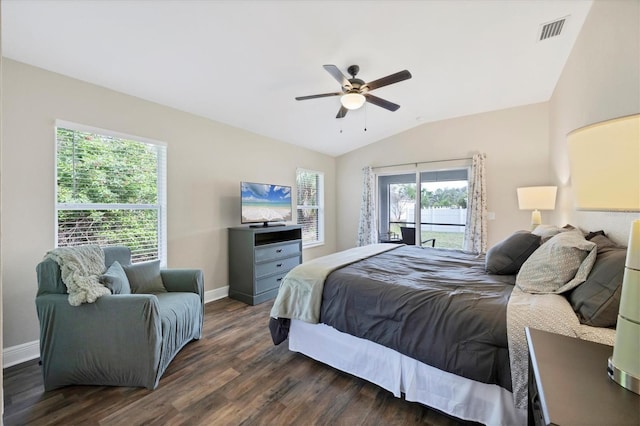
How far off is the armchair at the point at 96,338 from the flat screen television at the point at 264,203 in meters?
1.98

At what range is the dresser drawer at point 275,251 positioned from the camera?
3.66 metres

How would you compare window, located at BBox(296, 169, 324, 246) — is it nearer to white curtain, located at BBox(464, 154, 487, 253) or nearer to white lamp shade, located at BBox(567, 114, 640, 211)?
white curtain, located at BBox(464, 154, 487, 253)

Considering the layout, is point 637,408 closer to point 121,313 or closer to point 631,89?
point 631,89

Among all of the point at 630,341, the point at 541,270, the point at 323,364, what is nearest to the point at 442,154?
the point at 541,270

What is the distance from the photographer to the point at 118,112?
110 inches

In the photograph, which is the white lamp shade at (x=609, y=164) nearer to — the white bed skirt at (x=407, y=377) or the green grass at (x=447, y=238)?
the white bed skirt at (x=407, y=377)

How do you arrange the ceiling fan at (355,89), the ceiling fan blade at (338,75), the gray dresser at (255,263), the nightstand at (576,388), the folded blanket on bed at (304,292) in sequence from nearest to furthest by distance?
the nightstand at (576,388), the folded blanket on bed at (304,292), the ceiling fan blade at (338,75), the ceiling fan at (355,89), the gray dresser at (255,263)

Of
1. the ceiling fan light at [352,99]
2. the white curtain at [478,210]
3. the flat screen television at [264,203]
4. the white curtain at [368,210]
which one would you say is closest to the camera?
the ceiling fan light at [352,99]

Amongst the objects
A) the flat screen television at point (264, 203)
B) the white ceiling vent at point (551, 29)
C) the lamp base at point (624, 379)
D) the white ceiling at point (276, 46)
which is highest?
the white ceiling vent at point (551, 29)

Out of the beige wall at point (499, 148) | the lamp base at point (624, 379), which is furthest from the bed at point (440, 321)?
the beige wall at point (499, 148)

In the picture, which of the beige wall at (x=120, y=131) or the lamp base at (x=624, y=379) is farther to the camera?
the beige wall at (x=120, y=131)

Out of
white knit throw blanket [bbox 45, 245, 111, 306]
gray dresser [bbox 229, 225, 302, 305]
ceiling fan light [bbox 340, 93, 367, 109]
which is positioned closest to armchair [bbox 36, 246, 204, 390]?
A: white knit throw blanket [bbox 45, 245, 111, 306]

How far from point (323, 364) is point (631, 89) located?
2766 mm

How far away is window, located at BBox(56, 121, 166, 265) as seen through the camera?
2.51 meters
